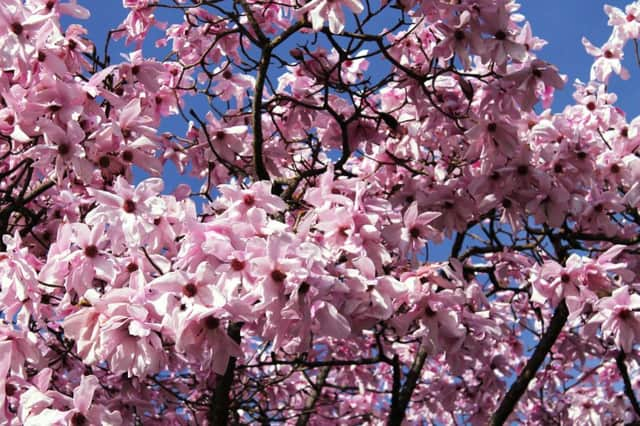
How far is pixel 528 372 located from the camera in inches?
198

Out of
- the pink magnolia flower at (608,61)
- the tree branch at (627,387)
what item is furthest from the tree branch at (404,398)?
the pink magnolia flower at (608,61)

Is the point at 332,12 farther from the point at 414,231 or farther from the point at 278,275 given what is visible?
the point at 278,275

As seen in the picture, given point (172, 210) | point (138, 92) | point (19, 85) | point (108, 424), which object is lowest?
point (108, 424)

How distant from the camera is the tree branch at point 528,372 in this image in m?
4.95

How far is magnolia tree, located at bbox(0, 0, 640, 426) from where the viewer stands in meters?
2.74

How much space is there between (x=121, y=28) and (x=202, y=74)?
0.60 m

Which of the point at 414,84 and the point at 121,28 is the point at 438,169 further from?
the point at 121,28

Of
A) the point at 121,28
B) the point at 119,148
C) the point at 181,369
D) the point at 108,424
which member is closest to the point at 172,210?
the point at 119,148

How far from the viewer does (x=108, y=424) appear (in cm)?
296

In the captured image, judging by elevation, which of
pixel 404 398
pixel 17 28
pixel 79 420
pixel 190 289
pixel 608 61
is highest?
pixel 608 61

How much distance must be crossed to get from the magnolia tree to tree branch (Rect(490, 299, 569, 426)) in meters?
0.02

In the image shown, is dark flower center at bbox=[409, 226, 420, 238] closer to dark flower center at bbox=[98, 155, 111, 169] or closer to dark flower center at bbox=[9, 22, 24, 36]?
dark flower center at bbox=[98, 155, 111, 169]

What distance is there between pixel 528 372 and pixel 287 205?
260 cm

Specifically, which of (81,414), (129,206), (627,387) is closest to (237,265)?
(129,206)
